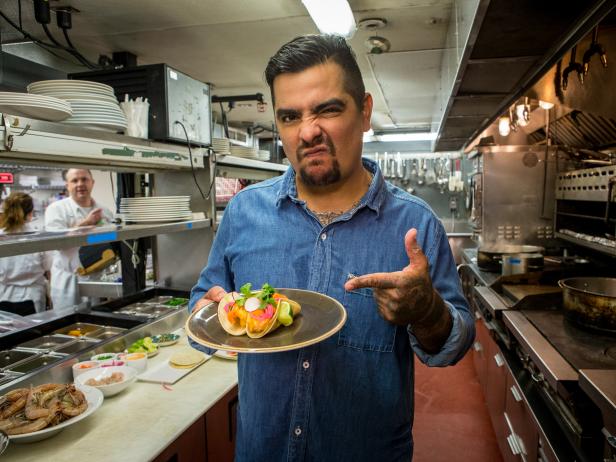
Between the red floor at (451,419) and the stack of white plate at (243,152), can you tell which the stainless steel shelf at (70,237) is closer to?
the stack of white plate at (243,152)

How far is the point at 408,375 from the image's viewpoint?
1319mm

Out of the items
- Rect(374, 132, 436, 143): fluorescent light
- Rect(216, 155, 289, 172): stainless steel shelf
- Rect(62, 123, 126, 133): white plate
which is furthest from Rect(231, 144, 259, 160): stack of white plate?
Rect(374, 132, 436, 143): fluorescent light

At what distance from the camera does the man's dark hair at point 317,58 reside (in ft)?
4.25

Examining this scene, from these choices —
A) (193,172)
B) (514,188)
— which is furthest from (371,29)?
(514,188)

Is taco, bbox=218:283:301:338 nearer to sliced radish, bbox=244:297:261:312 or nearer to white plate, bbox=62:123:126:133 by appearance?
sliced radish, bbox=244:297:261:312

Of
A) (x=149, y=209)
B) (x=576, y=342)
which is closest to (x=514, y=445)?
(x=576, y=342)

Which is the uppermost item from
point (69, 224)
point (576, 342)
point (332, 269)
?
point (332, 269)

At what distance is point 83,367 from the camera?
6.85 ft

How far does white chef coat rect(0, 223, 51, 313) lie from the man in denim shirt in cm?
387

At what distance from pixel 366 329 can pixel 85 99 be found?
181cm

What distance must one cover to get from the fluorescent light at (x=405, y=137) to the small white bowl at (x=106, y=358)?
24.4ft

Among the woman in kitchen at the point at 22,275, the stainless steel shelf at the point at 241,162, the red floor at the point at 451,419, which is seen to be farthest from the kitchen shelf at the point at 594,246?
the woman in kitchen at the point at 22,275

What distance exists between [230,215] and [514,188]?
388cm

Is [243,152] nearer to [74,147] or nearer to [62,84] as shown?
[62,84]
